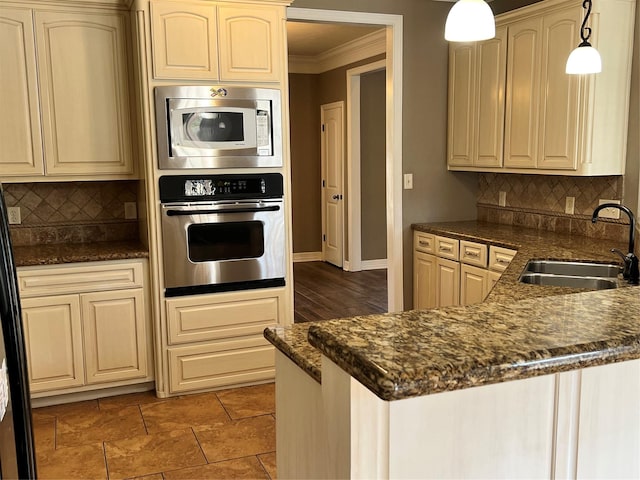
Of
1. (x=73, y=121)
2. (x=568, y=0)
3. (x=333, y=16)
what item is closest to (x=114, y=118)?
(x=73, y=121)

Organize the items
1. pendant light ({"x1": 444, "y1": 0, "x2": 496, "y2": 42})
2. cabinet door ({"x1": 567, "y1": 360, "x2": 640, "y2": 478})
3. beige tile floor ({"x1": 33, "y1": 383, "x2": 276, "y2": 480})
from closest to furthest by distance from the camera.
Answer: cabinet door ({"x1": 567, "y1": 360, "x2": 640, "y2": 478}) → pendant light ({"x1": 444, "y1": 0, "x2": 496, "y2": 42}) → beige tile floor ({"x1": 33, "y1": 383, "x2": 276, "y2": 480})

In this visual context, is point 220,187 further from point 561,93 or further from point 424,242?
point 561,93

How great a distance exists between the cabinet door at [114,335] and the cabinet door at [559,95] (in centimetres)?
261

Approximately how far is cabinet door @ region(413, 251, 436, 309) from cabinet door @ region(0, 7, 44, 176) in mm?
2634

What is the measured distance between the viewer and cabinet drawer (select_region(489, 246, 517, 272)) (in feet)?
12.0

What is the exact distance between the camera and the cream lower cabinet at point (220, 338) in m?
3.59

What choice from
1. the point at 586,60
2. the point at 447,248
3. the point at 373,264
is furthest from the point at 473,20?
the point at 373,264

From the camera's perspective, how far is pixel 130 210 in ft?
13.3

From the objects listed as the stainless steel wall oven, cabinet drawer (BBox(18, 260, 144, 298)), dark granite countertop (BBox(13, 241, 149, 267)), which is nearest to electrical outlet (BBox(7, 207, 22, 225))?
dark granite countertop (BBox(13, 241, 149, 267))

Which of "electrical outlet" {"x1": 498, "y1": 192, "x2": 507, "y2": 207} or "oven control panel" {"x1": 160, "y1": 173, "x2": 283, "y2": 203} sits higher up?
"oven control panel" {"x1": 160, "y1": 173, "x2": 283, "y2": 203}

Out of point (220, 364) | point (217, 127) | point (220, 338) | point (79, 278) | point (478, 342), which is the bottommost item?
point (220, 364)

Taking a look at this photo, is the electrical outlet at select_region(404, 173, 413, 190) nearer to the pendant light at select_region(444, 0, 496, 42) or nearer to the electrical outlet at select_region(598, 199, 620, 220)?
the electrical outlet at select_region(598, 199, 620, 220)

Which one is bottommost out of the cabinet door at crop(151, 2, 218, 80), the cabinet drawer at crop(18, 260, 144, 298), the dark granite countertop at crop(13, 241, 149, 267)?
the cabinet drawer at crop(18, 260, 144, 298)

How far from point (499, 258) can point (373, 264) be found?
3861 mm
